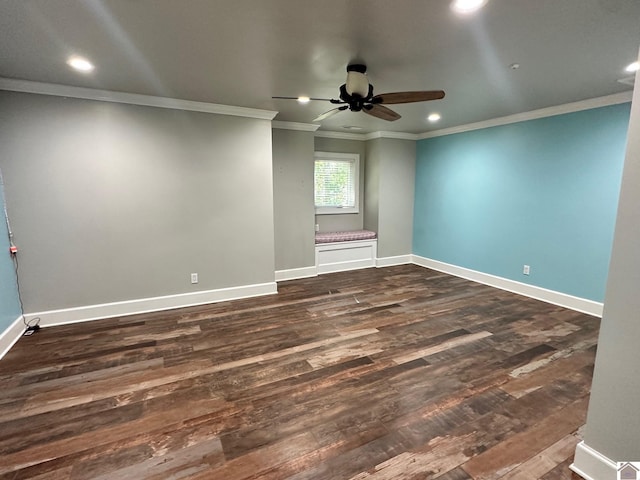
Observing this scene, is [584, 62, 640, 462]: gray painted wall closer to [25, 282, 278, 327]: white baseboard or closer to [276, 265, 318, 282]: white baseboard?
[25, 282, 278, 327]: white baseboard

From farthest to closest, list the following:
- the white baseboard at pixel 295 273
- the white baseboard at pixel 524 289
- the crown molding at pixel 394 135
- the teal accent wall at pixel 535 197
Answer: the crown molding at pixel 394 135, the white baseboard at pixel 295 273, the white baseboard at pixel 524 289, the teal accent wall at pixel 535 197

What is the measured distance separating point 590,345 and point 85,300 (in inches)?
208

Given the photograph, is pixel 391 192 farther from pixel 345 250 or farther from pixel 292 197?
pixel 292 197

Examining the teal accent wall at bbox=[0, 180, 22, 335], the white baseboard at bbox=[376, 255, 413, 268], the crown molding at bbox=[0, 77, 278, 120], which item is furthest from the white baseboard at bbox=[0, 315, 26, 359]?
the white baseboard at bbox=[376, 255, 413, 268]

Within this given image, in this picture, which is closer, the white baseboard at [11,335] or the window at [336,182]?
the white baseboard at [11,335]

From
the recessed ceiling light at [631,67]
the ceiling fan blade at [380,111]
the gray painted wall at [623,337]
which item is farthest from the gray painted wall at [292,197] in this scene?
the gray painted wall at [623,337]

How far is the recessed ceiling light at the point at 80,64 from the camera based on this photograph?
8.10 feet

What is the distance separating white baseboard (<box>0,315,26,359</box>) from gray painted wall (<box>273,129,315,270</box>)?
3065mm

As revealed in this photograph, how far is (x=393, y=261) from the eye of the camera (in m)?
6.07

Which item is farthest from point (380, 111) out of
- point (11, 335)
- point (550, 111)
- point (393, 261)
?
point (11, 335)

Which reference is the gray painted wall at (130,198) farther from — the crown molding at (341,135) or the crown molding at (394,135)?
the crown molding at (394,135)

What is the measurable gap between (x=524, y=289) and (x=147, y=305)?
16.5ft

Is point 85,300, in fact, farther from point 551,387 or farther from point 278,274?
point 551,387

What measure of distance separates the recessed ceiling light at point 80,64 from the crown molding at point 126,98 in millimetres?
605
